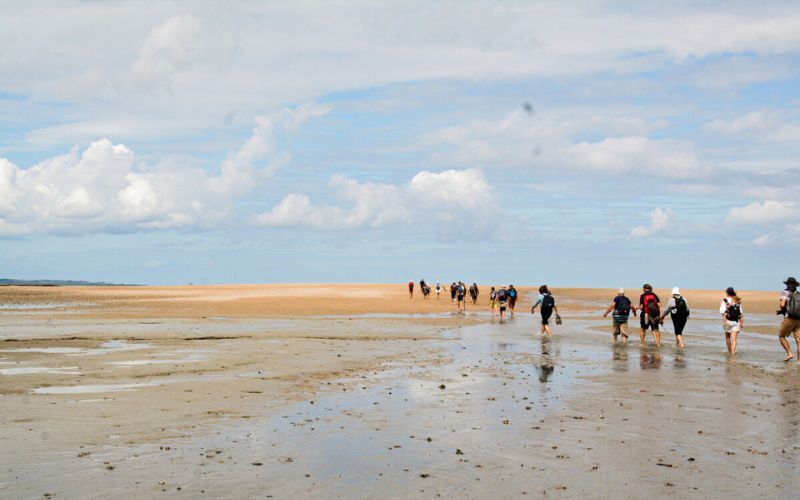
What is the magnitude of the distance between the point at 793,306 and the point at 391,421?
15.4 m

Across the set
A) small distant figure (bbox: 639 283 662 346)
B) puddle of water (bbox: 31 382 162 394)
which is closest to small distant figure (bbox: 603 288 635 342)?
small distant figure (bbox: 639 283 662 346)

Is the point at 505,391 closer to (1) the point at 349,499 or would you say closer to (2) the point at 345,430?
(2) the point at 345,430

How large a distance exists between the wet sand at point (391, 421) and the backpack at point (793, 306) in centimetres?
151

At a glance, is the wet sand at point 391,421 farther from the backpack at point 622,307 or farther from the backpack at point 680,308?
the backpack at point 622,307

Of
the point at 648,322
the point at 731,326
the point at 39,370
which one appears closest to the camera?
the point at 39,370

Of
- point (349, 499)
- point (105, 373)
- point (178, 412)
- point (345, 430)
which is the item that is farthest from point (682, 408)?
point (105, 373)

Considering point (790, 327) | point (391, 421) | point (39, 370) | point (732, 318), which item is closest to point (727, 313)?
point (732, 318)

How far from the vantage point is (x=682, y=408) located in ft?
47.7

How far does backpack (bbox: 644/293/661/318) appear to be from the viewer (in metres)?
28.1

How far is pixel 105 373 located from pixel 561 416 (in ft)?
36.6

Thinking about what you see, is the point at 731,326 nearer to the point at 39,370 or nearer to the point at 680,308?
the point at 680,308

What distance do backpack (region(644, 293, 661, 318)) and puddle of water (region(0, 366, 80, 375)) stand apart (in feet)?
63.3

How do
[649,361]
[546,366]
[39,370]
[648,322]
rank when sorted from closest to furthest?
[39,370], [546,366], [649,361], [648,322]

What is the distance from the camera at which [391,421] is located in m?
13.1
